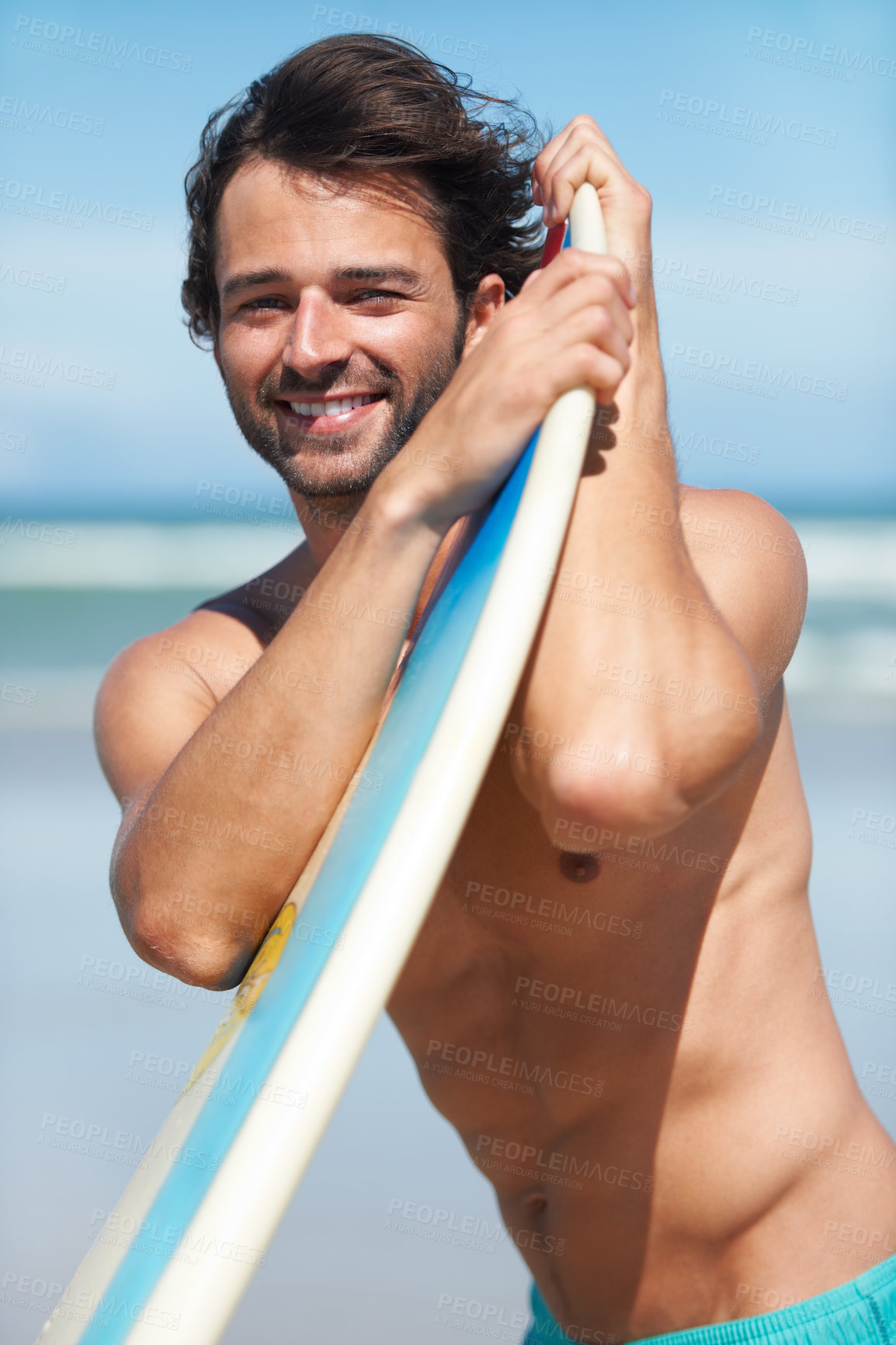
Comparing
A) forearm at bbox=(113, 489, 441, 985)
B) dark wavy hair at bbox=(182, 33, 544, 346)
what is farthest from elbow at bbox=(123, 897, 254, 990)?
dark wavy hair at bbox=(182, 33, 544, 346)

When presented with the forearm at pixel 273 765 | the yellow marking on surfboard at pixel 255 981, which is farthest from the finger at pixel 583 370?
the yellow marking on surfboard at pixel 255 981

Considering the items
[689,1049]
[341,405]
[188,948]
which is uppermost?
[341,405]

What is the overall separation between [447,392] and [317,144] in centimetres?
109

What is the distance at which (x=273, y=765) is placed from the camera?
1.46 m

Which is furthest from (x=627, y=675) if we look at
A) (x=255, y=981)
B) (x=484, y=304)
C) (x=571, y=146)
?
(x=484, y=304)

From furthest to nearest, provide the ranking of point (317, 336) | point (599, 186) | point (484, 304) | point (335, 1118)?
1. point (335, 1118)
2. point (484, 304)
3. point (317, 336)
4. point (599, 186)

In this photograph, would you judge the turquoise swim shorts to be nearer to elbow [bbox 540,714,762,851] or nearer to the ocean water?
elbow [bbox 540,714,762,851]

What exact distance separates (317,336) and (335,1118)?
2.92m

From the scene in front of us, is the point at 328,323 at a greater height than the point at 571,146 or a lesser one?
lesser

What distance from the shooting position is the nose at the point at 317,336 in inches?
75.4

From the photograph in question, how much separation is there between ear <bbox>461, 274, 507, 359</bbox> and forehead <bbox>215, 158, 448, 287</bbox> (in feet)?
0.56

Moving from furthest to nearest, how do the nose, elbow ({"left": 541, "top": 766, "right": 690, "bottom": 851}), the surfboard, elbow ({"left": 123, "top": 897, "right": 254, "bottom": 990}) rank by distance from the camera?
the nose
elbow ({"left": 123, "top": 897, "right": 254, "bottom": 990})
elbow ({"left": 541, "top": 766, "right": 690, "bottom": 851})
the surfboard

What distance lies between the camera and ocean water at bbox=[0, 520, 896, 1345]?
3139 millimetres

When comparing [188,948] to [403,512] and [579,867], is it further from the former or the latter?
[403,512]
